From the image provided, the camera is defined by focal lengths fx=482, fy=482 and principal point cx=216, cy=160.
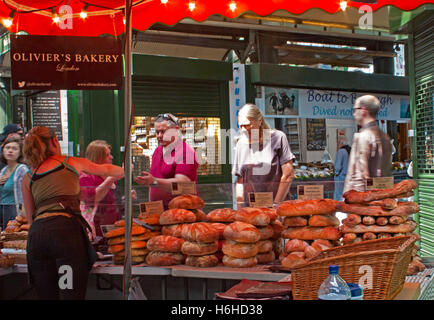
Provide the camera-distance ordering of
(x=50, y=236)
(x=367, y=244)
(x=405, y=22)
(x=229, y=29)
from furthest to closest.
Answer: (x=229, y=29) → (x=405, y=22) → (x=50, y=236) → (x=367, y=244)

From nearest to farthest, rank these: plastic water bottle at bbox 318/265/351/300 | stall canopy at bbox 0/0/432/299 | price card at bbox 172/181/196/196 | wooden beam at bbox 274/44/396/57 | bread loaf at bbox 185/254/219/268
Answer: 1. plastic water bottle at bbox 318/265/351/300
2. bread loaf at bbox 185/254/219/268
3. stall canopy at bbox 0/0/432/299
4. price card at bbox 172/181/196/196
5. wooden beam at bbox 274/44/396/57

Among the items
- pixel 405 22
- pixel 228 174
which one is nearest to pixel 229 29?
pixel 228 174

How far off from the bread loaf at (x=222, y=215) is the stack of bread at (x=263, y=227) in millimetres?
103

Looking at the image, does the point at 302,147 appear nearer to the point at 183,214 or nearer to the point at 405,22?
the point at 405,22

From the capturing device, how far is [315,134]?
9367mm

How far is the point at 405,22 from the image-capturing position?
20.4ft

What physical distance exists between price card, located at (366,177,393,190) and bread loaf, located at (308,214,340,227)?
352mm

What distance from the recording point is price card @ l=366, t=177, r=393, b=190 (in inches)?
125

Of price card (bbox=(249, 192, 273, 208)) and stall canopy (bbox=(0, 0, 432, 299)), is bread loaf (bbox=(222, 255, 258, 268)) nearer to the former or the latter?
price card (bbox=(249, 192, 273, 208))

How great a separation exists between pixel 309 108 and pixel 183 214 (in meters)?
6.46

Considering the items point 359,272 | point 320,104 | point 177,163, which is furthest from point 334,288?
point 320,104

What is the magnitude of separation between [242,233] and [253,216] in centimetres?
18

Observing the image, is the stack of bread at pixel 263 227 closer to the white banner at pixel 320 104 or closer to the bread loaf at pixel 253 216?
the bread loaf at pixel 253 216

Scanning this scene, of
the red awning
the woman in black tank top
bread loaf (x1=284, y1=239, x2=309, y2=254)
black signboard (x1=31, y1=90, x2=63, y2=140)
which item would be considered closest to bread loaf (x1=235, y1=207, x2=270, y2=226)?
bread loaf (x1=284, y1=239, x2=309, y2=254)
